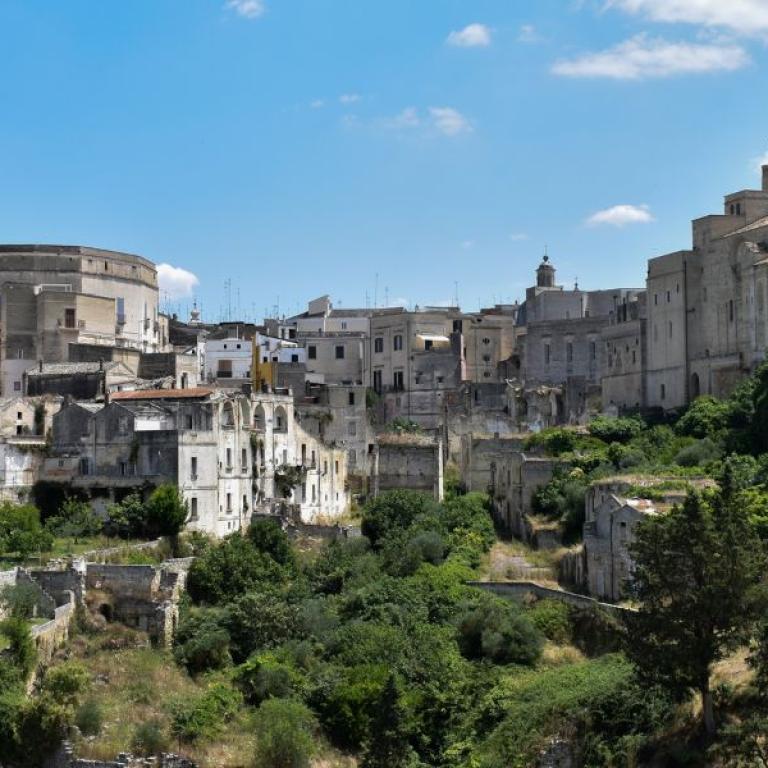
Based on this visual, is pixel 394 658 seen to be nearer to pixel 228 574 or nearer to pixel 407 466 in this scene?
pixel 228 574

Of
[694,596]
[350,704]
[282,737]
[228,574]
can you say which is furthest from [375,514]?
[694,596]

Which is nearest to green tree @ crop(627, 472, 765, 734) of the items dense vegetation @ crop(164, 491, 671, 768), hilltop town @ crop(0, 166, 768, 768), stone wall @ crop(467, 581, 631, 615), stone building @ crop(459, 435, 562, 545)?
hilltop town @ crop(0, 166, 768, 768)

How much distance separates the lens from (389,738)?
31203 millimetres

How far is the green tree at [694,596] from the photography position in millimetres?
27891

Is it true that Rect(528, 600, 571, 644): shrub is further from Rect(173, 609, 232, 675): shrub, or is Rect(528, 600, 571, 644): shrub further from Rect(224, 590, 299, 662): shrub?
Rect(173, 609, 232, 675): shrub

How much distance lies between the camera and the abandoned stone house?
43.5 metres

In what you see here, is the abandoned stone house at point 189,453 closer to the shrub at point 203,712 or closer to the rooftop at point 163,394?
the rooftop at point 163,394

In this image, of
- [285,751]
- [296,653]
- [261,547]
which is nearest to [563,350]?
[261,547]

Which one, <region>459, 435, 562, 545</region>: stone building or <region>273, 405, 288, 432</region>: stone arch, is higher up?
<region>273, 405, 288, 432</region>: stone arch

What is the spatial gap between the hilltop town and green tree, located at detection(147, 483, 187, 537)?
0.20ft

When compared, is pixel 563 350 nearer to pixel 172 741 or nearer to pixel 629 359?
pixel 629 359

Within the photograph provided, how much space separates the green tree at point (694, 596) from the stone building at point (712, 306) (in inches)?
939

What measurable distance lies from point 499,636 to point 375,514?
11.6m

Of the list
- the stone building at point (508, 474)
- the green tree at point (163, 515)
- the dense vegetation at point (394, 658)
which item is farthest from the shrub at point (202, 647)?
the stone building at point (508, 474)
